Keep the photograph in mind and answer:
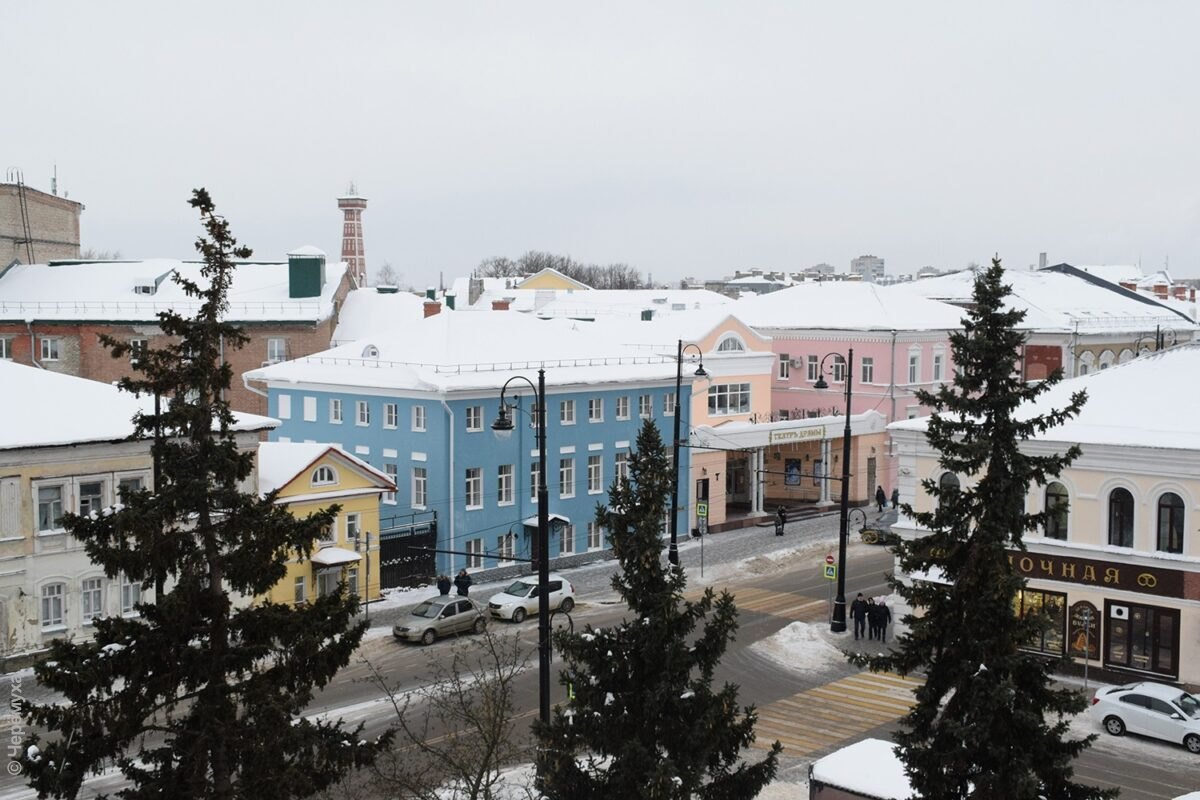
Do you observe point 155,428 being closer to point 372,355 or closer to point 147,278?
point 372,355

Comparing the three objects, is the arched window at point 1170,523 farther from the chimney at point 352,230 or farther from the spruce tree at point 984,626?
the chimney at point 352,230

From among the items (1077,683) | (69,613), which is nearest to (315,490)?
(69,613)

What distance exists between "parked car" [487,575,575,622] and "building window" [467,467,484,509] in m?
5.51

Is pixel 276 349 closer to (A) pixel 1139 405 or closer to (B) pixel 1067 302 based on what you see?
(A) pixel 1139 405

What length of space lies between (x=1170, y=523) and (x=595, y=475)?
21790 mm

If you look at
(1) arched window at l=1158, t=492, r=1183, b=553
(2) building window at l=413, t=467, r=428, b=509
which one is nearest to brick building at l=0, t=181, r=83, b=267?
(2) building window at l=413, t=467, r=428, b=509

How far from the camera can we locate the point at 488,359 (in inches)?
1807

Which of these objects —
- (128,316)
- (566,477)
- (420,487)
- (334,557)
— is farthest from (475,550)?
(128,316)

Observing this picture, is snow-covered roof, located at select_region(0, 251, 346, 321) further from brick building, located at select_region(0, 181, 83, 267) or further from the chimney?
the chimney

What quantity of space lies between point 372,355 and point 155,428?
110ft

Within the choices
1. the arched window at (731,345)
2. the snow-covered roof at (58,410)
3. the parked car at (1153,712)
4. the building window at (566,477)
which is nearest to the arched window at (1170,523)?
the parked car at (1153,712)

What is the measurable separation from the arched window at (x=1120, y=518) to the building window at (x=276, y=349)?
4528 cm

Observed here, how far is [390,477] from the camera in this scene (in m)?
44.2

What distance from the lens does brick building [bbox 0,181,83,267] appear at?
2813 inches
